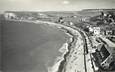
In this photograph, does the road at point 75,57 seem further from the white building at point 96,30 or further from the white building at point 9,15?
the white building at point 9,15

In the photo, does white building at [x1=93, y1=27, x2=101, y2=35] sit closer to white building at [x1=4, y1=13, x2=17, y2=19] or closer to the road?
the road

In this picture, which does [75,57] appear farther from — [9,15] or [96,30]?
[9,15]

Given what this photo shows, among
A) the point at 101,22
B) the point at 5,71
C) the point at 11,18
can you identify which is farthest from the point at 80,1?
the point at 5,71

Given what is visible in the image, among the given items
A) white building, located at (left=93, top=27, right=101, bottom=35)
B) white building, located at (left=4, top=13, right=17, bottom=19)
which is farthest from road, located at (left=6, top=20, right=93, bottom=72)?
white building, located at (left=4, top=13, right=17, bottom=19)

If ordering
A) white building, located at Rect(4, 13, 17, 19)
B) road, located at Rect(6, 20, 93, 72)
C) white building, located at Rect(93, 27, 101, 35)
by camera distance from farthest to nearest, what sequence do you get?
white building, located at Rect(4, 13, 17, 19)
white building, located at Rect(93, 27, 101, 35)
road, located at Rect(6, 20, 93, 72)

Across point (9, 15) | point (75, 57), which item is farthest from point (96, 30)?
point (9, 15)

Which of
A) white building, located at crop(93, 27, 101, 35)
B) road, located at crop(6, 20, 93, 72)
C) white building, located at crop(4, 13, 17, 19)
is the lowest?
road, located at crop(6, 20, 93, 72)

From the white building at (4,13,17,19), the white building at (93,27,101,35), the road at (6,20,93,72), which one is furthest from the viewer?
the white building at (4,13,17,19)

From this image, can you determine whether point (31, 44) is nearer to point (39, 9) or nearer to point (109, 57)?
point (39, 9)

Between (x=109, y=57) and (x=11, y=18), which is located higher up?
(x=11, y=18)
